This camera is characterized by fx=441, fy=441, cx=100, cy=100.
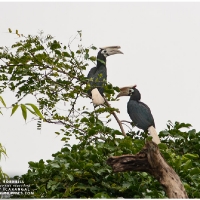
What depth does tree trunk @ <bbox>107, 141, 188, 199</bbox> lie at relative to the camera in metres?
1.37

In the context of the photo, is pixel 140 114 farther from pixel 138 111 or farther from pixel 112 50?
pixel 112 50

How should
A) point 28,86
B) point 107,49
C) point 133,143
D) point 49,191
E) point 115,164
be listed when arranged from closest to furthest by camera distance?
point 115,164, point 49,191, point 133,143, point 28,86, point 107,49

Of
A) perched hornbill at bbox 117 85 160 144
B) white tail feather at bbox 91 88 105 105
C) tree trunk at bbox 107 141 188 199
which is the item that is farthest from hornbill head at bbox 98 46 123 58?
tree trunk at bbox 107 141 188 199

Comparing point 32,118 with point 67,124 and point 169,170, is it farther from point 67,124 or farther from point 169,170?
point 169,170

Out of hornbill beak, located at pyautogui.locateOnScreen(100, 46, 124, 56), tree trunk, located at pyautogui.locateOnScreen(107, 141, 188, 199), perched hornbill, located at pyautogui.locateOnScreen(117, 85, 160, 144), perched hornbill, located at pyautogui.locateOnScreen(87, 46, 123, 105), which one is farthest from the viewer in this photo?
hornbill beak, located at pyautogui.locateOnScreen(100, 46, 124, 56)

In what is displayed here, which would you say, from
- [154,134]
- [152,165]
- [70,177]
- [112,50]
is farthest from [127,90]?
[152,165]

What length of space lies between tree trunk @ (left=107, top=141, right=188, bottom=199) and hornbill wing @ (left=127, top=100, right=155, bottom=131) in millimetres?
1183

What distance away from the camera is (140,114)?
269cm

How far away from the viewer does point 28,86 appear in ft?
7.72

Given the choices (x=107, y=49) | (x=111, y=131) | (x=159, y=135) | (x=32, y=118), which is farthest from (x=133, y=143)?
(x=107, y=49)

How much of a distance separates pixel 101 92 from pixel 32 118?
391mm

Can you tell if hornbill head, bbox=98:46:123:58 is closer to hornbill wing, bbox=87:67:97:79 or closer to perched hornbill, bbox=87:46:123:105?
perched hornbill, bbox=87:46:123:105

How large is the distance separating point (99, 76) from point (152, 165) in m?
0.90

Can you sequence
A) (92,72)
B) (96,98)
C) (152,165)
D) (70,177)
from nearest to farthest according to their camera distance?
(152,165), (70,177), (96,98), (92,72)
